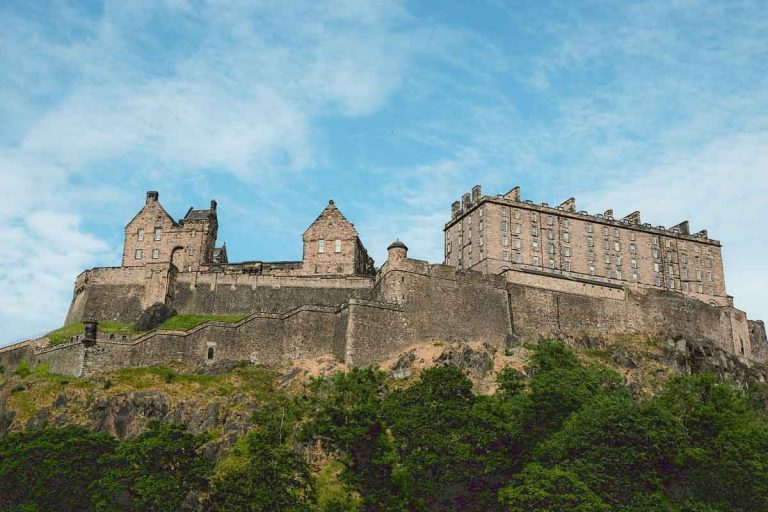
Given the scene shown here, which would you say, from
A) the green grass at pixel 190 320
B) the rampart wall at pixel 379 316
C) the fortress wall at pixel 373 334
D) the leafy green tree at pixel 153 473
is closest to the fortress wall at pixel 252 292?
the rampart wall at pixel 379 316

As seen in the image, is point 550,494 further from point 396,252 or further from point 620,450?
point 396,252

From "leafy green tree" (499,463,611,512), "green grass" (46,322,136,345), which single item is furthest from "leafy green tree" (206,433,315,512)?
"green grass" (46,322,136,345)

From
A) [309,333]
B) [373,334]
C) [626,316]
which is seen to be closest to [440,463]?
[373,334]

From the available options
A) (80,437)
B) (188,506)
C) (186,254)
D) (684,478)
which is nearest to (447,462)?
(684,478)

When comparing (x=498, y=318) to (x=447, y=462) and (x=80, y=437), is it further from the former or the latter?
(x=80, y=437)

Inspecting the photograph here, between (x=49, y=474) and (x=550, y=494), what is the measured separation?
2803 centimetres

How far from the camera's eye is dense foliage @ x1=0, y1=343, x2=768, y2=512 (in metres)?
44.5

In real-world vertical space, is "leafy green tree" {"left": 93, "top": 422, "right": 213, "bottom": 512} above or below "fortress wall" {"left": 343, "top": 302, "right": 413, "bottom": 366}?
below

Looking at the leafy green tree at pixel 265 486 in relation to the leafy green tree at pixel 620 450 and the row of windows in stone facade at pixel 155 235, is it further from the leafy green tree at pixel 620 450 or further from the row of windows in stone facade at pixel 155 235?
the row of windows in stone facade at pixel 155 235

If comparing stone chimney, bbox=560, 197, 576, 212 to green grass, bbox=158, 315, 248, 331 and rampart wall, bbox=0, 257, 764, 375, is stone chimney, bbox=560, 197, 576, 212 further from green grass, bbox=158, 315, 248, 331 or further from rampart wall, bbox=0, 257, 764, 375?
green grass, bbox=158, 315, 248, 331

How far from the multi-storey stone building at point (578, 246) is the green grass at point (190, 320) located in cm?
2628

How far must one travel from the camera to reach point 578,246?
89188 millimetres

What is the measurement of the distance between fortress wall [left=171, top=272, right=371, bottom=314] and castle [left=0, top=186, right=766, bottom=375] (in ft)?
0.36

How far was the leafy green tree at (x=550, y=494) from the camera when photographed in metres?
42.3
